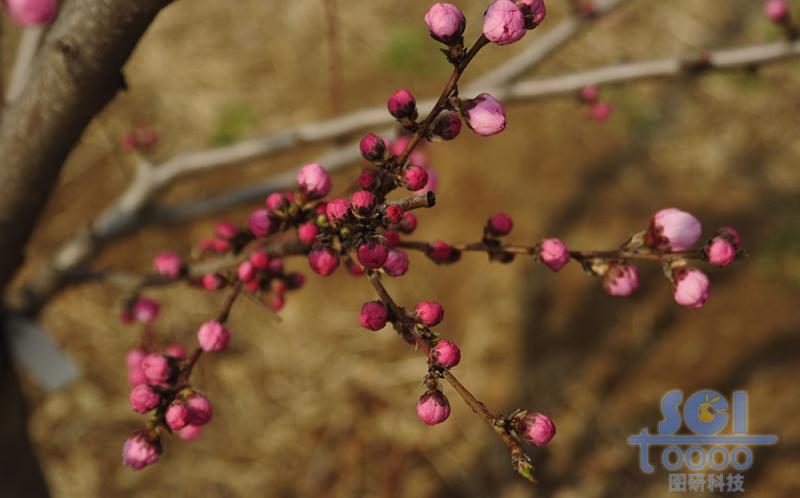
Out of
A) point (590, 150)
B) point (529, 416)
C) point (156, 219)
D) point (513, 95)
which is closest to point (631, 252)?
point (529, 416)

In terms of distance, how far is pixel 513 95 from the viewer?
184 cm

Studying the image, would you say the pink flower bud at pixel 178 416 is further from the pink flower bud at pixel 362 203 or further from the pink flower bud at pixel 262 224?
the pink flower bud at pixel 362 203

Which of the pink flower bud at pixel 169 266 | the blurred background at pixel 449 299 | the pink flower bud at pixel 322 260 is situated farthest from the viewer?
the blurred background at pixel 449 299

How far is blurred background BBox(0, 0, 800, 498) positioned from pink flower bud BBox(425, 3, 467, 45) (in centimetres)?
156

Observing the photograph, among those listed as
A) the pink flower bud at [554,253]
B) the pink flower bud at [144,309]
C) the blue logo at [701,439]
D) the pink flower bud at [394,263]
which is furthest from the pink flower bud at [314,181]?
the blue logo at [701,439]

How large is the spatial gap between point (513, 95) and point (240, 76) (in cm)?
289

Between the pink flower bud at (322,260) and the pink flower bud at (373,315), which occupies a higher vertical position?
the pink flower bud at (373,315)

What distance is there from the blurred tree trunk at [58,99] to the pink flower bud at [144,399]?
1.47 ft

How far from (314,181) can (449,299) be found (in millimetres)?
2438

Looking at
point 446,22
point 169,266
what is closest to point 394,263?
point 446,22

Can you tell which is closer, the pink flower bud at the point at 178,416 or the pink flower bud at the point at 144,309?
the pink flower bud at the point at 178,416

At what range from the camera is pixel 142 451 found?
110 centimetres

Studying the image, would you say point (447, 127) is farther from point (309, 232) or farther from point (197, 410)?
point (197, 410)

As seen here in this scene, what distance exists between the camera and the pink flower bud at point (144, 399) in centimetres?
106
